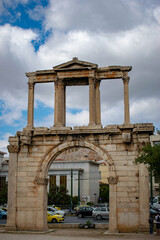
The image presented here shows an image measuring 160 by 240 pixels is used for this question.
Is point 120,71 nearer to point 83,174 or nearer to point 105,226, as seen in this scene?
point 105,226

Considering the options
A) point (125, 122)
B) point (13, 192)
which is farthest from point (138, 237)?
point (13, 192)

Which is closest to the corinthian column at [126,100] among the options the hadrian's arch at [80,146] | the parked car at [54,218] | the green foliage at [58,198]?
the hadrian's arch at [80,146]

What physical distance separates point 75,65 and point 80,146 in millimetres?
5611

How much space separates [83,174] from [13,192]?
47755 millimetres

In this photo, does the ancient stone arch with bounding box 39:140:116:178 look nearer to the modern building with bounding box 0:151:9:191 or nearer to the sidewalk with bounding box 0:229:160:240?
the sidewalk with bounding box 0:229:160:240

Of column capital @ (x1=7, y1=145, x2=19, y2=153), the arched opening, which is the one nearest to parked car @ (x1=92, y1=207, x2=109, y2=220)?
the arched opening

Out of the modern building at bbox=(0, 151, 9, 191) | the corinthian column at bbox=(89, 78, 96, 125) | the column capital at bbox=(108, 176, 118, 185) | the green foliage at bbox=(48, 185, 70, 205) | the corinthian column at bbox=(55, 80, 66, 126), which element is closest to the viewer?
the column capital at bbox=(108, 176, 118, 185)

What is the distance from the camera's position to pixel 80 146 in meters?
22.4

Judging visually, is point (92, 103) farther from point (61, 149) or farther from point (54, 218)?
point (54, 218)

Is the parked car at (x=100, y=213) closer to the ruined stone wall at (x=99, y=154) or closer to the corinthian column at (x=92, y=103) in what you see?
the ruined stone wall at (x=99, y=154)

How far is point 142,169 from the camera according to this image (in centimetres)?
2112

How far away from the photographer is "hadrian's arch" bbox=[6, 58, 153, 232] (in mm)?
21130

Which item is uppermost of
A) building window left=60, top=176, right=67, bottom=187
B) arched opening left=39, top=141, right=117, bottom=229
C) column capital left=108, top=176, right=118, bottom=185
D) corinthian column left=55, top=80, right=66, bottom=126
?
corinthian column left=55, top=80, right=66, bottom=126

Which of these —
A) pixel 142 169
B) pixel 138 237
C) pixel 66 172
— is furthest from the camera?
pixel 66 172
